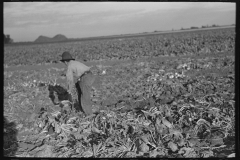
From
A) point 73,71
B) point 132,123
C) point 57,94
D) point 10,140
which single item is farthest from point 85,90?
point 57,94

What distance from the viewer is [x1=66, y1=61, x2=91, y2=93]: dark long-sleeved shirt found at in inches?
229

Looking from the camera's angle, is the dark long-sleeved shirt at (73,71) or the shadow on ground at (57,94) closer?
the dark long-sleeved shirt at (73,71)

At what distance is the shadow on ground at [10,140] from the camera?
209 inches

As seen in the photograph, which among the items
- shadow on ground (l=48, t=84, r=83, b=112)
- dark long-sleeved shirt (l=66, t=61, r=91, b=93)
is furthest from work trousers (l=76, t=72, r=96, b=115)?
shadow on ground (l=48, t=84, r=83, b=112)

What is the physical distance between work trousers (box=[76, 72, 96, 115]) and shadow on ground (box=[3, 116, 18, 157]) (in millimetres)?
1761

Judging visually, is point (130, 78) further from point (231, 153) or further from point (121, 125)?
point (231, 153)

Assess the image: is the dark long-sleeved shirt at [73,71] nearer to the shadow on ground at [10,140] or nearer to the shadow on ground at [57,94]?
the shadow on ground at [57,94]

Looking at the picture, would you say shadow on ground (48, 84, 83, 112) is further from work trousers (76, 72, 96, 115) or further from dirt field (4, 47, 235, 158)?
work trousers (76, 72, 96, 115)

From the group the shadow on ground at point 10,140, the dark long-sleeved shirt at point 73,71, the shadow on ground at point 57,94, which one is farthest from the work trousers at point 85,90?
the shadow on ground at point 10,140

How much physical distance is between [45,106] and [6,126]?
133 cm

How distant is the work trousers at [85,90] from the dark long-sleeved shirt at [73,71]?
14 cm

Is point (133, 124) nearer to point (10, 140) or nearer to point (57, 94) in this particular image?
point (10, 140)

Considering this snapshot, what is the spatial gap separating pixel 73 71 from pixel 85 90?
56 cm

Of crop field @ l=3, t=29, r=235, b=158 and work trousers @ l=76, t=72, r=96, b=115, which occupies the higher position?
work trousers @ l=76, t=72, r=96, b=115
